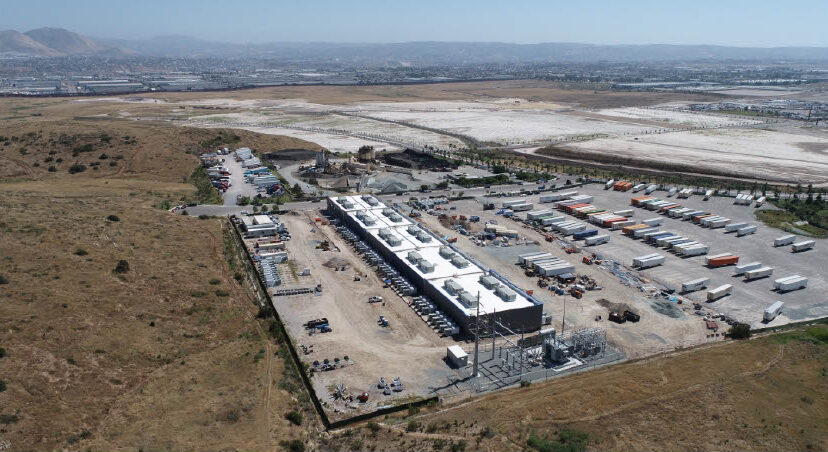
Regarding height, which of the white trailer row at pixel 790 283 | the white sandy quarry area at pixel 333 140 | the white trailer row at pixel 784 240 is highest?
the white sandy quarry area at pixel 333 140

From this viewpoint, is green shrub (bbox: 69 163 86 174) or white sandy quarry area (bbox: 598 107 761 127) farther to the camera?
white sandy quarry area (bbox: 598 107 761 127)

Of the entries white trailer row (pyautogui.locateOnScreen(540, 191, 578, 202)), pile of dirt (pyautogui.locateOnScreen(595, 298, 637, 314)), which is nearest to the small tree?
pile of dirt (pyautogui.locateOnScreen(595, 298, 637, 314))

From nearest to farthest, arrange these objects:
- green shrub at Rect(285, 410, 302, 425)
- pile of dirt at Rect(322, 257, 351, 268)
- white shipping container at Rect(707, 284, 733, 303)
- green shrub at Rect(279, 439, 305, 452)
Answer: green shrub at Rect(279, 439, 305, 452), green shrub at Rect(285, 410, 302, 425), white shipping container at Rect(707, 284, 733, 303), pile of dirt at Rect(322, 257, 351, 268)

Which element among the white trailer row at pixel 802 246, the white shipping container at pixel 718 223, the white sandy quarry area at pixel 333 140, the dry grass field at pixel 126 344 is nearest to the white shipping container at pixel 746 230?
the white shipping container at pixel 718 223

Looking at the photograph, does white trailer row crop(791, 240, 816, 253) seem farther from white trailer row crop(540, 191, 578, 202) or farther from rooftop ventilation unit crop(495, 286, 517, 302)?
rooftop ventilation unit crop(495, 286, 517, 302)

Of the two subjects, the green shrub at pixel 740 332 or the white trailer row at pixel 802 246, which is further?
the white trailer row at pixel 802 246

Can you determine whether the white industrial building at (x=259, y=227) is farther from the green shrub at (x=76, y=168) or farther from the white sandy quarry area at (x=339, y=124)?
the white sandy quarry area at (x=339, y=124)

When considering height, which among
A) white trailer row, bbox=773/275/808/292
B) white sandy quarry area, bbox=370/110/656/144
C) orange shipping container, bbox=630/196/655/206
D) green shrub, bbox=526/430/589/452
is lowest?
green shrub, bbox=526/430/589/452
